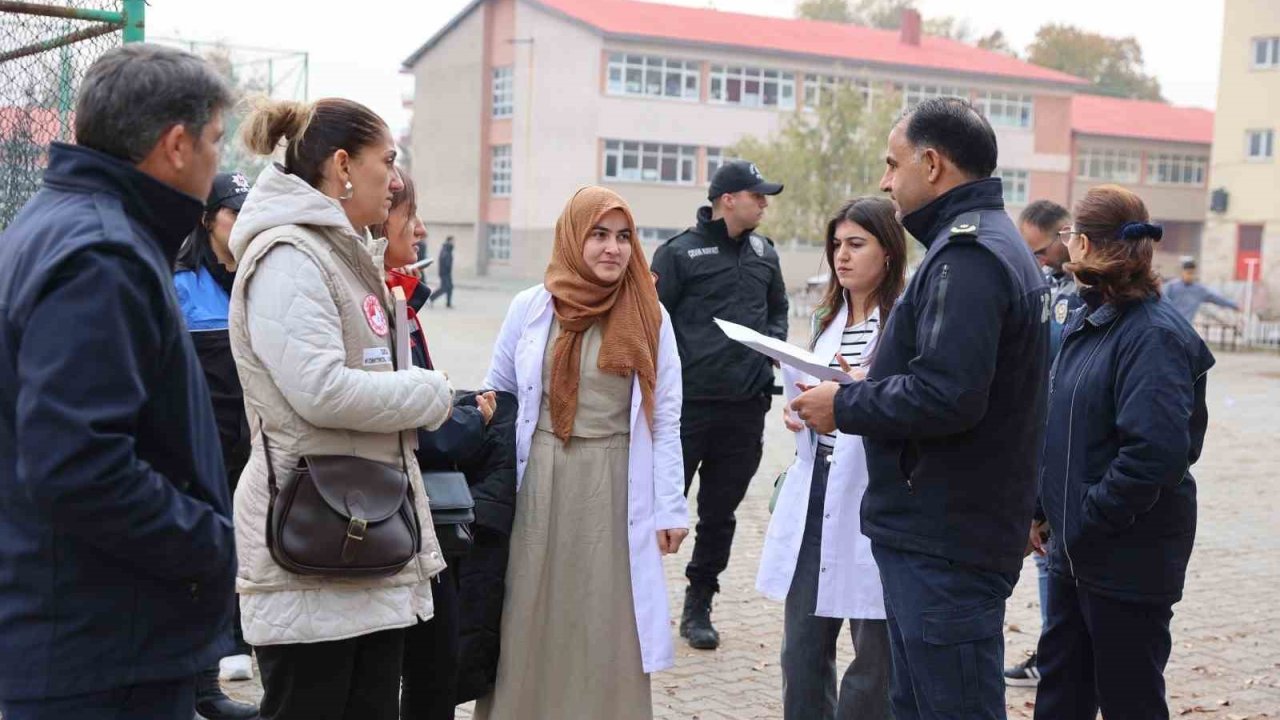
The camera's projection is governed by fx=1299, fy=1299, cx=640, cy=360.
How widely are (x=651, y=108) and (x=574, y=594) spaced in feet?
166

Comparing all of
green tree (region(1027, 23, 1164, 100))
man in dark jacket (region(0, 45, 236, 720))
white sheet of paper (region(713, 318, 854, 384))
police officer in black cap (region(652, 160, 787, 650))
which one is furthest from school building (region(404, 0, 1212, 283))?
man in dark jacket (region(0, 45, 236, 720))

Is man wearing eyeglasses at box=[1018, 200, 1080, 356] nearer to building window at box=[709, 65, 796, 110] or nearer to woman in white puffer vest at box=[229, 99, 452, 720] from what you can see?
woman in white puffer vest at box=[229, 99, 452, 720]

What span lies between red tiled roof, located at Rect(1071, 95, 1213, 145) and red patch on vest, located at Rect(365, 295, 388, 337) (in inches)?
2524

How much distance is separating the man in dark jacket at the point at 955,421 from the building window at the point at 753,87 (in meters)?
52.6

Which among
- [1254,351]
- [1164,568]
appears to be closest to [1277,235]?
[1254,351]

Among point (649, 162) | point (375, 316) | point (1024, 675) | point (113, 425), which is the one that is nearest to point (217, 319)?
point (375, 316)

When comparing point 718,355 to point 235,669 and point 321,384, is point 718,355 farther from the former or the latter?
point 321,384

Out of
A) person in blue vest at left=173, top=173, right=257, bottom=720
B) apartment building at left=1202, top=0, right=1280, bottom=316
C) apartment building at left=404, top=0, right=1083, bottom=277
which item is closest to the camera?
person in blue vest at left=173, top=173, right=257, bottom=720

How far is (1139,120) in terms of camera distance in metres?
67.1

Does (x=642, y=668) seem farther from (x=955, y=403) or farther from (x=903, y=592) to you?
(x=955, y=403)

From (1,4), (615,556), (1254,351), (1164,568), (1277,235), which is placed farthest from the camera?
(1277,235)

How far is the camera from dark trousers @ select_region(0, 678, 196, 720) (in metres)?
2.46

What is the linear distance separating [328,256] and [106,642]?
1.24m

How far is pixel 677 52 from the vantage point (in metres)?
53.8
